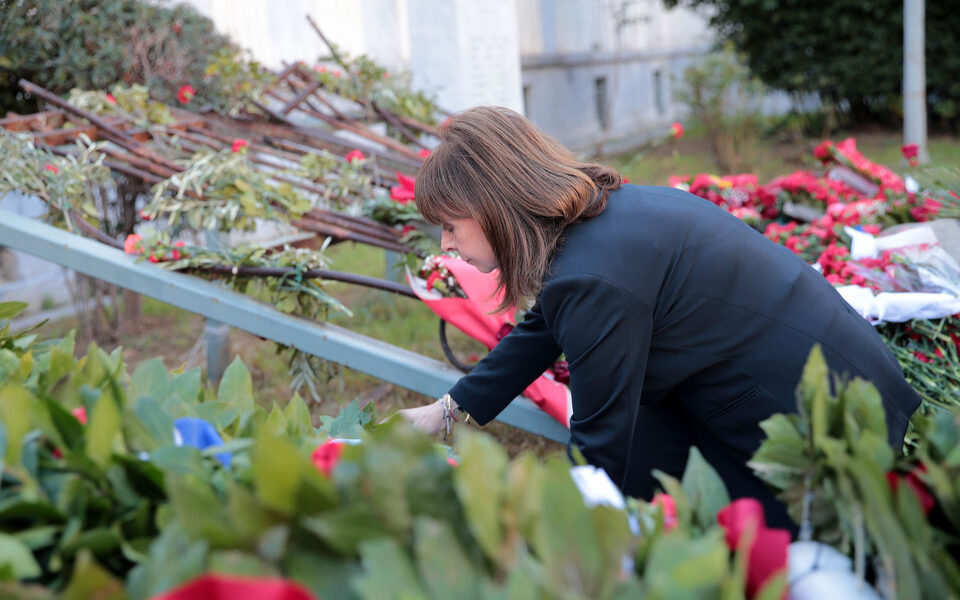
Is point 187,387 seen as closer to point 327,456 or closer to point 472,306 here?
point 327,456

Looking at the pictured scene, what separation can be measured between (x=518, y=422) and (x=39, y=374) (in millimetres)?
1585

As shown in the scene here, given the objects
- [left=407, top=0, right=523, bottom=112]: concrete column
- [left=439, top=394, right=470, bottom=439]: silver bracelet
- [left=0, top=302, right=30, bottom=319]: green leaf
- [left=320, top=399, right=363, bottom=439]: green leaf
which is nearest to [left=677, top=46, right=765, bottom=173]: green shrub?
[left=407, top=0, right=523, bottom=112]: concrete column

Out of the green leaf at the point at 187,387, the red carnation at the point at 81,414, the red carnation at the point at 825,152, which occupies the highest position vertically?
the red carnation at the point at 81,414

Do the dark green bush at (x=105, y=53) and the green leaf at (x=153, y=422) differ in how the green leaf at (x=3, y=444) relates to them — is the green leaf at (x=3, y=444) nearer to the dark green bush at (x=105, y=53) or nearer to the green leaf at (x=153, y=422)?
the green leaf at (x=153, y=422)

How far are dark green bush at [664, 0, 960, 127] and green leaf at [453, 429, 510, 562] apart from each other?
1048 centimetres

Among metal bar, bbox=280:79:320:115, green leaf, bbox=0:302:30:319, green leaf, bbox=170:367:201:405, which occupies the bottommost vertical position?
green leaf, bbox=170:367:201:405

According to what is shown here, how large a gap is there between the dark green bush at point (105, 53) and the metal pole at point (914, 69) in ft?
18.1

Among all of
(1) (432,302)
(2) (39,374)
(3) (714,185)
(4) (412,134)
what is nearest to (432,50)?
(4) (412,134)

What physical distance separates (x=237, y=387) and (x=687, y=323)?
37.3 inches

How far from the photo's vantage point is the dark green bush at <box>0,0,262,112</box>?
4531 millimetres

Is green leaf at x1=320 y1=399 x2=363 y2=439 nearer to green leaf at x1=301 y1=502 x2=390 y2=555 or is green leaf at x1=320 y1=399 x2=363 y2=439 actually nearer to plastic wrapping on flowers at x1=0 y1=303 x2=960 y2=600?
plastic wrapping on flowers at x1=0 y1=303 x2=960 y2=600

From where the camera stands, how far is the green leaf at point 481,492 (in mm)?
799

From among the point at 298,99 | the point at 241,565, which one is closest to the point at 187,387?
the point at 241,565

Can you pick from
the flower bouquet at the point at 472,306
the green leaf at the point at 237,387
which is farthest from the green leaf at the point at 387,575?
the flower bouquet at the point at 472,306
